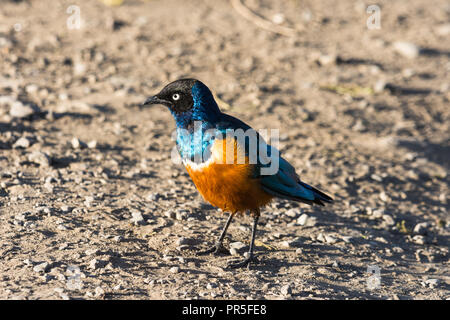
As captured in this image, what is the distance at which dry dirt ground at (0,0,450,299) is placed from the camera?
16.0 ft

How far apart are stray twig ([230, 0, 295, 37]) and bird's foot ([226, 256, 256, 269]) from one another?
19.5ft

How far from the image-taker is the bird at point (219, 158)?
4832mm

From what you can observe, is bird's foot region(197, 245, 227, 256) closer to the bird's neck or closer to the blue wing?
the blue wing

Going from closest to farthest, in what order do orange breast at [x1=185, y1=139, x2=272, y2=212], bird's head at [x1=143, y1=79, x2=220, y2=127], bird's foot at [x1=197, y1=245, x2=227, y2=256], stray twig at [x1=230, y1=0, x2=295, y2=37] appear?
orange breast at [x1=185, y1=139, x2=272, y2=212] → bird's head at [x1=143, y1=79, x2=220, y2=127] → bird's foot at [x1=197, y1=245, x2=227, y2=256] → stray twig at [x1=230, y1=0, x2=295, y2=37]

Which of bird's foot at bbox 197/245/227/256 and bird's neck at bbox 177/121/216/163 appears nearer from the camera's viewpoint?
bird's neck at bbox 177/121/216/163

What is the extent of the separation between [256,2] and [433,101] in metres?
3.62

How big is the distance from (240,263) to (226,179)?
72 cm

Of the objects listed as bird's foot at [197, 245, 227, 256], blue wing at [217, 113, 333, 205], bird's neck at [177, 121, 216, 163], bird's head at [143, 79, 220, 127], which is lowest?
bird's foot at [197, 245, 227, 256]

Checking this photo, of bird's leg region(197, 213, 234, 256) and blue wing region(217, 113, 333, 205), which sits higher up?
blue wing region(217, 113, 333, 205)

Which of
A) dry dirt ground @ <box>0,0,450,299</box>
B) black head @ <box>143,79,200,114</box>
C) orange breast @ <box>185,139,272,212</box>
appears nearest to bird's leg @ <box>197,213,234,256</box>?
dry dirt ground @ <box>0,0,450,299</box>

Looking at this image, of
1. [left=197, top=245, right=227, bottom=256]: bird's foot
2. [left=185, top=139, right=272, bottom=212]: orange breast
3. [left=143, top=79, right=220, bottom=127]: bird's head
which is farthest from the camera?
[left=197, top=245, right=227, bottom=256]: bird's foot

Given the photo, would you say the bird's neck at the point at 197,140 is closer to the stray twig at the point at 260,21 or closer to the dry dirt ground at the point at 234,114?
the dry dirt ground at the point at 234,114

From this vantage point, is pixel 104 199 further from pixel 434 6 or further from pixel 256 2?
pixel 434 6

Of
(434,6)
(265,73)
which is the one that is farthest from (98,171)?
(434,6)
